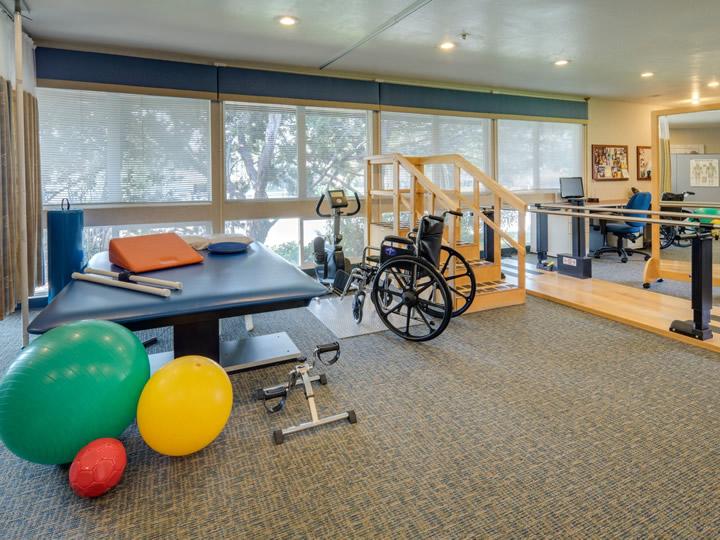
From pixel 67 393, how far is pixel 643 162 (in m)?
9.01

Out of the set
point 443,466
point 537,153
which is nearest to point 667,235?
point 537,153

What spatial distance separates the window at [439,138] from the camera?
6027mm

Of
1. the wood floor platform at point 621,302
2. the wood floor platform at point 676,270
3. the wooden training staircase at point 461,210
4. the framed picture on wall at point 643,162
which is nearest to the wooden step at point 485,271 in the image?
the wooden training staircase at point 461,210

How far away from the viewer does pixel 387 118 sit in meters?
5.95

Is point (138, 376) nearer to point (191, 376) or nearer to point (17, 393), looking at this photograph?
point (191, 376)

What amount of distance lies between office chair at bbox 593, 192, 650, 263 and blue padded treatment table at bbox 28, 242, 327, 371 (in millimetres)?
5361

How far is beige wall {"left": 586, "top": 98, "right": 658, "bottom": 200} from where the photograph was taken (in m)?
7.61

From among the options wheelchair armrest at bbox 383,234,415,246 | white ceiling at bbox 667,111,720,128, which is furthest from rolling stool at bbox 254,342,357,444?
white ceiling at bbox 667,111,720,128

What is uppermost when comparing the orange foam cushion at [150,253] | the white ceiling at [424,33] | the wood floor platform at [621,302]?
the white ceiling at [424,33]

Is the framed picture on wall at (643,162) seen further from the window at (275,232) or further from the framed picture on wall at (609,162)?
the window at (275,232)

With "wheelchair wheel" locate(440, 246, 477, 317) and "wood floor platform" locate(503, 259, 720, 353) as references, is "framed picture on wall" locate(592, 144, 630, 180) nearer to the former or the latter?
"wood floor platform" locate(503, 259, 720, 353)

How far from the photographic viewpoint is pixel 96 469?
1.75 metres

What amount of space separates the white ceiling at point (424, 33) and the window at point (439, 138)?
0.58 metres

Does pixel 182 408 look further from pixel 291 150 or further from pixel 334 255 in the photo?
pixel 291 150
